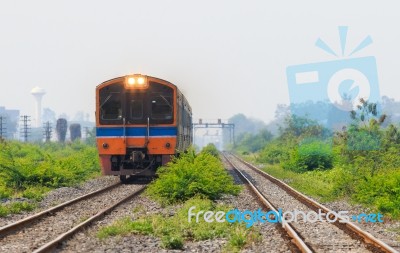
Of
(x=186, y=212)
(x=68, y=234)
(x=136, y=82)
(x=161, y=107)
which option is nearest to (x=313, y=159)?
(x=161, y=107)

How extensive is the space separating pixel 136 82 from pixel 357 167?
23.4ft

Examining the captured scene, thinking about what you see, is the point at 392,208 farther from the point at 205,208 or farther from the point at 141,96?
the point at 141,96

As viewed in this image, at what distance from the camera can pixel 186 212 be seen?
12.3 metres

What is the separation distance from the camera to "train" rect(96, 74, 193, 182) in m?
19.7

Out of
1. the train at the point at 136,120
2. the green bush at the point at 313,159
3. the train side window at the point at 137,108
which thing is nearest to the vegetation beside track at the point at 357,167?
the green bush at the point at 313,159

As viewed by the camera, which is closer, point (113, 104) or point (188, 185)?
point (188, 185)

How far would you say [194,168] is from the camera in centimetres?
1562

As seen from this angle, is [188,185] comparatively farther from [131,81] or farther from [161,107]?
[131,81]

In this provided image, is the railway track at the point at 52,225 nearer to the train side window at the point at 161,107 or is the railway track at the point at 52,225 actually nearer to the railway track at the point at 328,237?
the railway track at the point at 328,237

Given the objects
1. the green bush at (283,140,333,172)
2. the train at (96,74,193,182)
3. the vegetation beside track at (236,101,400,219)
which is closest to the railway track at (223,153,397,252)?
the vegetation beside track at (236,101,400,219)

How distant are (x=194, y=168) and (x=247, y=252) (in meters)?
7.04

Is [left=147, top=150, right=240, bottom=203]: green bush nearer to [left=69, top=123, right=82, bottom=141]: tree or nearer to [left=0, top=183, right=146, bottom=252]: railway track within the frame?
[left=0, top=183, right=146, bottom=252]: railway track

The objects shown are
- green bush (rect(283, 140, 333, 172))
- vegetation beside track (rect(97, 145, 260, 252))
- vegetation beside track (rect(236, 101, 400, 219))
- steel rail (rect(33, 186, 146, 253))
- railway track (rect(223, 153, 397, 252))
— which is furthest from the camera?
green bush (rect(283, 140, 333, 172))

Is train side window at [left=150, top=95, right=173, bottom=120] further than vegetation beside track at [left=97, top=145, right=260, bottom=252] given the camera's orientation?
Yes
